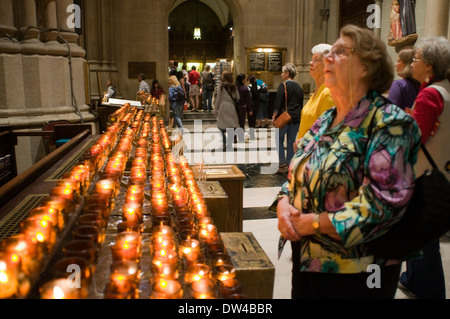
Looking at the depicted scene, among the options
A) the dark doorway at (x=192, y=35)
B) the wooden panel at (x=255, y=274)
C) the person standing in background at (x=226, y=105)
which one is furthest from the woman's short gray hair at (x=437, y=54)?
the dark doorway at (x=192, y=35)

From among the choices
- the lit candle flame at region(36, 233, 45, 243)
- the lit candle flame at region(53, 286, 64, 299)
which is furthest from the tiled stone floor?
the lit candle flame at region(53, 286, 64, 299)

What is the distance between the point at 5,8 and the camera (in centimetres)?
605

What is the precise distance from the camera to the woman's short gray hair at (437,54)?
306 cm

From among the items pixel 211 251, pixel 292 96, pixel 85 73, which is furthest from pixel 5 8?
pixel 211 251

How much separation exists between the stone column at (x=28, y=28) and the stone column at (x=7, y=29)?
19 centimetres

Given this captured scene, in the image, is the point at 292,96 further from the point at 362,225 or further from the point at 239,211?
the point at 362,225

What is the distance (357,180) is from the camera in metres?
1.59

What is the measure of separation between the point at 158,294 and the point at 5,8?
6.33m

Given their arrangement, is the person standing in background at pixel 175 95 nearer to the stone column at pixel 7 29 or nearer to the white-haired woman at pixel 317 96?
the stone column at pixel 7 29

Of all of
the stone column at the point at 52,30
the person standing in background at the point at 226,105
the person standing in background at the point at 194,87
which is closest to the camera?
the stone column at the point at 52,30

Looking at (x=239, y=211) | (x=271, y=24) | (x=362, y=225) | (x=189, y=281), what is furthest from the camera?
(x=271, y=24)

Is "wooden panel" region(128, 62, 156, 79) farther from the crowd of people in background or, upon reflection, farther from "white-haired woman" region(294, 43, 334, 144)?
the crowd of people in background

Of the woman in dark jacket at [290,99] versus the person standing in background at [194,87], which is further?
the person standing in background at [194,87]

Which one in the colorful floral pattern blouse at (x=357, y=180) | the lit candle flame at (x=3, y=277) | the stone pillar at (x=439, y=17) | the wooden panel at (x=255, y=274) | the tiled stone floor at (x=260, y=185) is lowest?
the tiled stone floor at (x=260, y=185)
